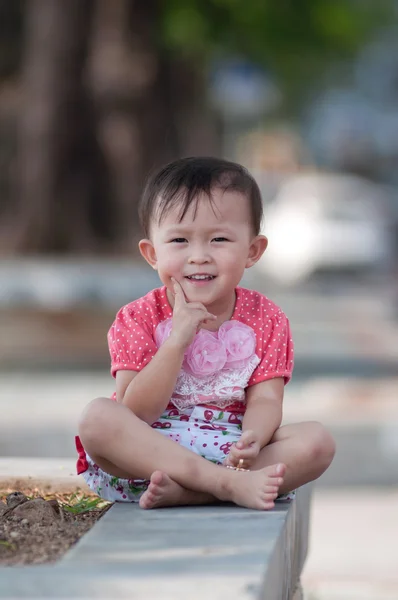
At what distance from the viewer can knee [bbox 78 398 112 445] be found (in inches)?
144

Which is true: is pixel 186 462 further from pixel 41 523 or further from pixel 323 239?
pixel 323 239

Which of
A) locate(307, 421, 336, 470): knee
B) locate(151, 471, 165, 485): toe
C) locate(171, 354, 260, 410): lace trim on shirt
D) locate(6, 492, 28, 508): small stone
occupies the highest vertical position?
locate(171, 354, 260, 410): lace trim on shirt

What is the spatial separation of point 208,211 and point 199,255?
5.3 inches

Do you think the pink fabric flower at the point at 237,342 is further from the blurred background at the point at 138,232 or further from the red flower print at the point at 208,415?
the blurred background at the point at 138,232

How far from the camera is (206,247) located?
385 centimetres

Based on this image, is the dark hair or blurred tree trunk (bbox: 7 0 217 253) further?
blurred tree trunk (bbox: 7 0 217 253)

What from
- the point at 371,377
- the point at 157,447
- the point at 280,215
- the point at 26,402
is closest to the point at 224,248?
the point at 157,447

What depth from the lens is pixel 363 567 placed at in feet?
17.8

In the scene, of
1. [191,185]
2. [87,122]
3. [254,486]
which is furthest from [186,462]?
[87,122]

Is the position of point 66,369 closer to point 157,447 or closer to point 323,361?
point 323,361

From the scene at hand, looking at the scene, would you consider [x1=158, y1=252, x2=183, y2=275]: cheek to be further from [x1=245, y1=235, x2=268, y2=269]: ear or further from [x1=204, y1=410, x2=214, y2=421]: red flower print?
[x1=204, y1=410, x2=214, y2=421]: red flower print

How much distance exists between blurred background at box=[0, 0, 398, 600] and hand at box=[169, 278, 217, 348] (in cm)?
163

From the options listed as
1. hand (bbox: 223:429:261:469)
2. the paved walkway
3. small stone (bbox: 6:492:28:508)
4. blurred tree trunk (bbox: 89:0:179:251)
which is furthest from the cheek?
blurred tree trunk (bbox: 89:0:179:251)

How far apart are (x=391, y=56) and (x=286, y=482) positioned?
45198mm
